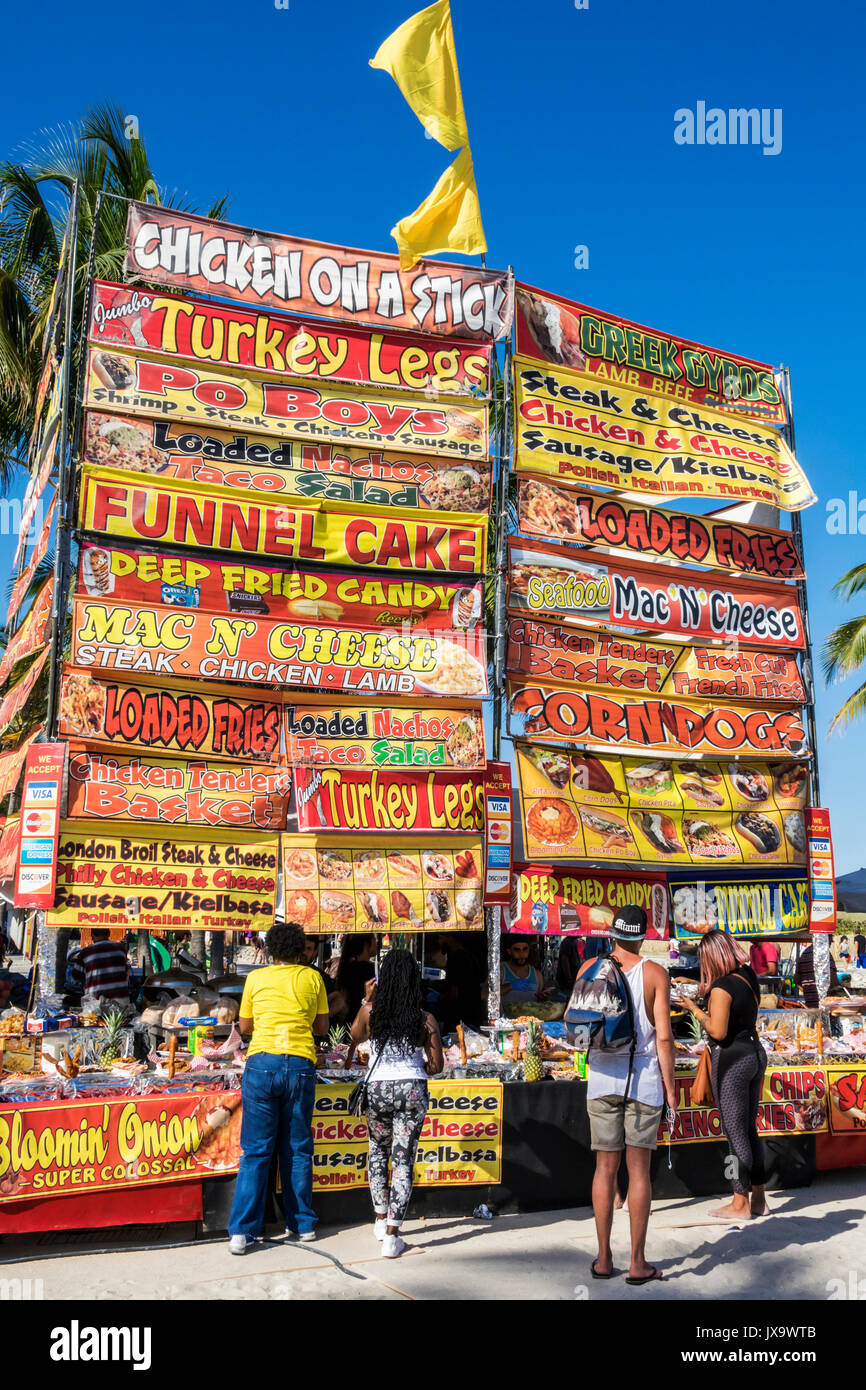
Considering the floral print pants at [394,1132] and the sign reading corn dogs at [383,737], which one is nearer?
the floral print pants at [394,1132]

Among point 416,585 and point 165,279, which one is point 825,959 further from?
point 165,279

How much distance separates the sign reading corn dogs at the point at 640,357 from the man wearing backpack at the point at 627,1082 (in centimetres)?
634

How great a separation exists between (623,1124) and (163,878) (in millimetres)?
4213

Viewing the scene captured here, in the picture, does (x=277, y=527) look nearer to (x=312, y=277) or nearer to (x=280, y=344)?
(x=280, y=344)

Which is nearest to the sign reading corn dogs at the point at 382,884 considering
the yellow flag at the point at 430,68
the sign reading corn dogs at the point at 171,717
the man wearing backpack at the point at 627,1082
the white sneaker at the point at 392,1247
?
the sign reading corn dogs at the point at 171,717

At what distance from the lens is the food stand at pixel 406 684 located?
330 inches

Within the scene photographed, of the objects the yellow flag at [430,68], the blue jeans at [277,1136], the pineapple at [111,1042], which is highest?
the yellow flag at [430,68]

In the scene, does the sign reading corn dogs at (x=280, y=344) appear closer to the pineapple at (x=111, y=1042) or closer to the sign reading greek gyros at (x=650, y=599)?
the sign reading greek gyros at (x=650, y=599)

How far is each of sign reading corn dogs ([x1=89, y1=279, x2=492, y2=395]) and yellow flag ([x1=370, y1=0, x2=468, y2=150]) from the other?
1.95 metres

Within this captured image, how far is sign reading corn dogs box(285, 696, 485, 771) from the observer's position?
30.7ft

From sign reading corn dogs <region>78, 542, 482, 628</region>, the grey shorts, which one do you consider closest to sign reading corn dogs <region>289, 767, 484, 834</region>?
sign reading corn dogs <region>78, 542, 482, 628</region>

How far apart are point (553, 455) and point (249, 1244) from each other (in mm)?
6921
